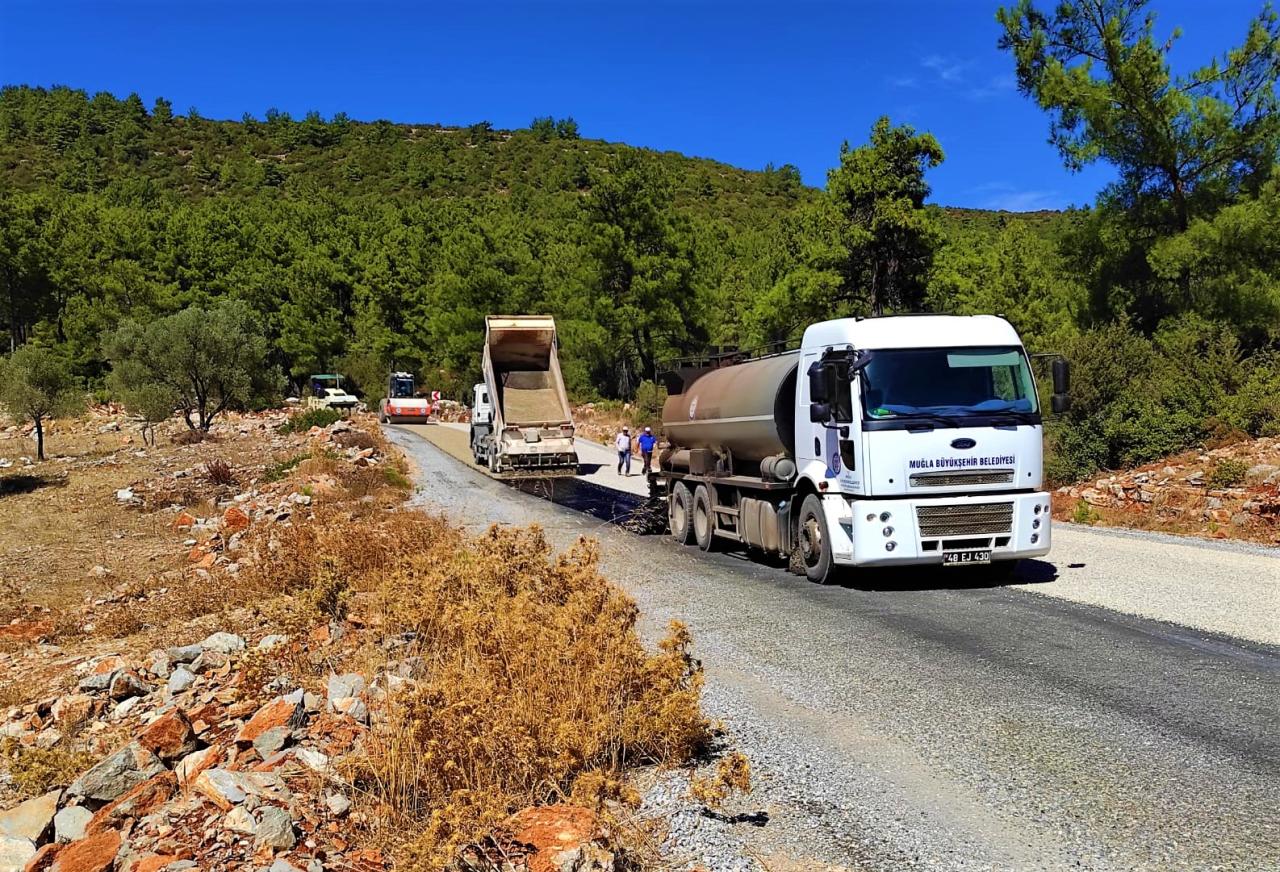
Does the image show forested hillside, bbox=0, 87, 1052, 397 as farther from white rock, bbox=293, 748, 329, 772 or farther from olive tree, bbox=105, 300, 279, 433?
white rock, bbox=293, 748, 329, 772

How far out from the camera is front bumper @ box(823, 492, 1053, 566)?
954cm

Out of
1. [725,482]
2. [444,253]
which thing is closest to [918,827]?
[725,482]

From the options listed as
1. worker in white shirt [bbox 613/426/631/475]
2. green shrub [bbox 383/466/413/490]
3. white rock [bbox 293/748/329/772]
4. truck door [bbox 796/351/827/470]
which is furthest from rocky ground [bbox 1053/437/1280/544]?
green shrub [bbox 383/466/413/490]

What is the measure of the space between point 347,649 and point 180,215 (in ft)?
258

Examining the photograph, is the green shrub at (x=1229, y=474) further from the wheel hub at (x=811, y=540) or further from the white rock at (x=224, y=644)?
the white rock at (x=224, y=644)

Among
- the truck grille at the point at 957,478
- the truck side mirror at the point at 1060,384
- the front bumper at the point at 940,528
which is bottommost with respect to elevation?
the front bumper at the point at 940,528

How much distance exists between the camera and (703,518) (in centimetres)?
1403

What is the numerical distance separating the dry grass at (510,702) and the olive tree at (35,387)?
32699 millimetres

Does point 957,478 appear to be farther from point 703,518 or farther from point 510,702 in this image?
point 510,702

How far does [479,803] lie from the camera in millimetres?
3875

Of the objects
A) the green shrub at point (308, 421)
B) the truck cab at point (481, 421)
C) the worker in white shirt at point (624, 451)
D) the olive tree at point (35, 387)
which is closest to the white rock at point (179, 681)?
the worker in white shirt at point (624, 451)

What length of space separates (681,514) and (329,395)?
48088 millimetres

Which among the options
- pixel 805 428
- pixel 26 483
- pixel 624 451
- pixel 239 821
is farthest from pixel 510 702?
pixel 26 483

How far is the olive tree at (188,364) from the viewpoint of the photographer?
40.2m
